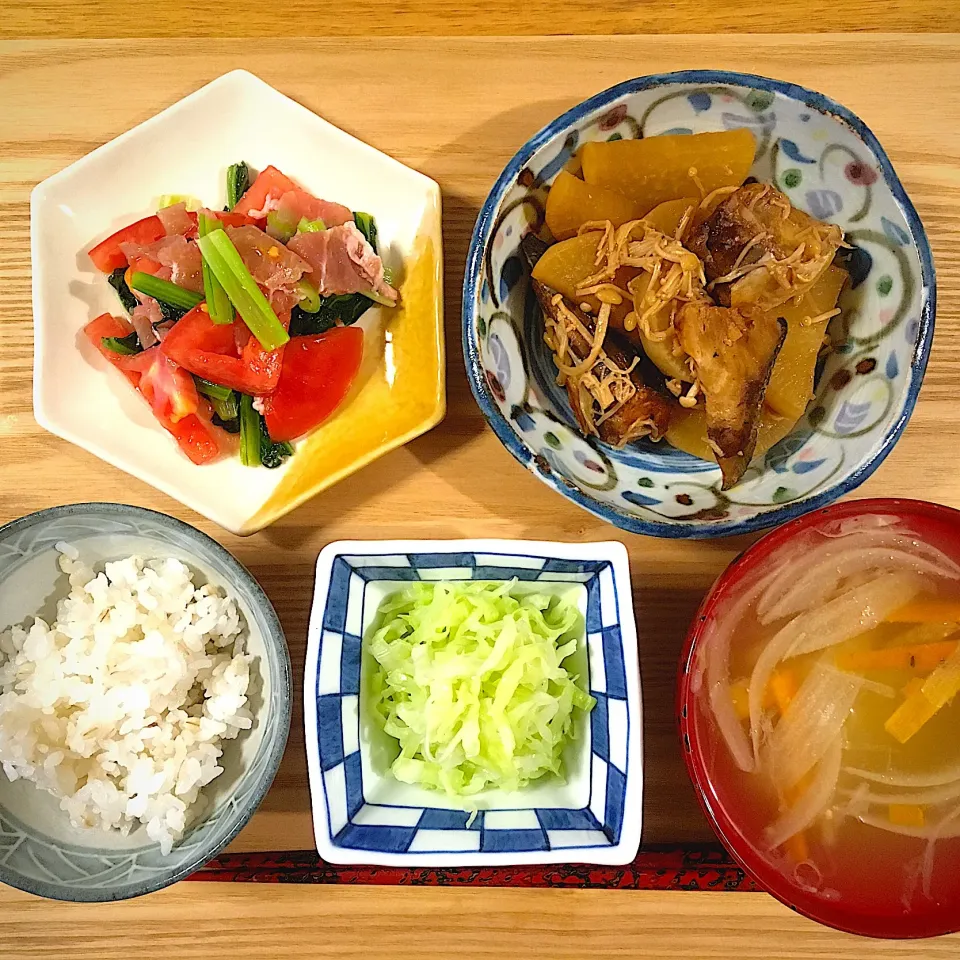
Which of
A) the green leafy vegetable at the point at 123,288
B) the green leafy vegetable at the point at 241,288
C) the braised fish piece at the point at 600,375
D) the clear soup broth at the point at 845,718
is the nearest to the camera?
the clear soup broth at the point at 845,718

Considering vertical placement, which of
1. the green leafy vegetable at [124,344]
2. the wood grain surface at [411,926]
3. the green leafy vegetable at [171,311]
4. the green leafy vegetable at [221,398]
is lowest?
the wood grain surface at [411,926]

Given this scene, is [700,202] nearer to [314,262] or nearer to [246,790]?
[314,262]

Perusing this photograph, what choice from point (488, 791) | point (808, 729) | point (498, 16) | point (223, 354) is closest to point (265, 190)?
point (223, 354)

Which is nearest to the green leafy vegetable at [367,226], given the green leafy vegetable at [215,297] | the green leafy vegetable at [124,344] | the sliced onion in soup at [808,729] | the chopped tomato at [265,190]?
the chopped tomato at [265,190]

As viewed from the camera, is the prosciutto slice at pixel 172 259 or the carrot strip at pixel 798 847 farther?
the prosciutto slice at pixel 172 259

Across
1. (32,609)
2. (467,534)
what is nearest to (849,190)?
(467,534)

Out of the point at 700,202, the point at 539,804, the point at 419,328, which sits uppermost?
the point at 700,202

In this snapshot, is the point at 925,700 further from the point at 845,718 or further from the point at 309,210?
the point at 309,210

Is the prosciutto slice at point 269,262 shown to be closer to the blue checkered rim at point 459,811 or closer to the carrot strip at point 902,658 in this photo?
the blue checkered rim at point 459,811
